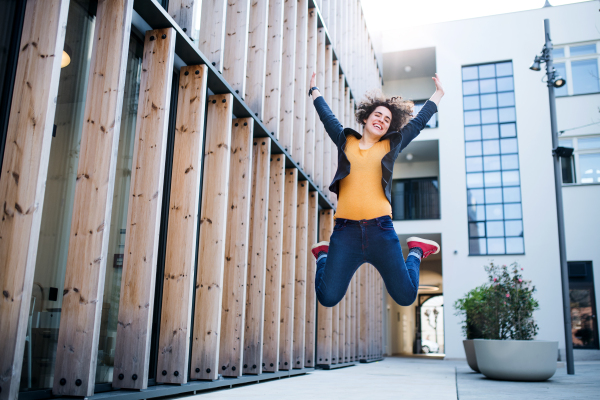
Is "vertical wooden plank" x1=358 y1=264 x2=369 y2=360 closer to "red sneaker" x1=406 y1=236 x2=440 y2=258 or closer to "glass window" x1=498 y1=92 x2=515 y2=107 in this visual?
"glass window" x1=498 y1=92 x2=515 y2=107

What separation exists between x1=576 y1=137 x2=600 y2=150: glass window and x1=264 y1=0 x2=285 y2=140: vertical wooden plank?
1197 centimetres

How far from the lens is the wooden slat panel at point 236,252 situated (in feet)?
15.9

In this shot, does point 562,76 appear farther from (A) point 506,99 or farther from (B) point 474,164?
(B) point 474,164

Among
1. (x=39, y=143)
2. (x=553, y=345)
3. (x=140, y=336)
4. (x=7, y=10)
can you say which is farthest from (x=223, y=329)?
(x=553, y=345)

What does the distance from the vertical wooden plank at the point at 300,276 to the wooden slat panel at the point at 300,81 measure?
58 cm

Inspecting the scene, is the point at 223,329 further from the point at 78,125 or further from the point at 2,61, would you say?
the point at 2,61

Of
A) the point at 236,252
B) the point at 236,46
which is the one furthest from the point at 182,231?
the point at 236,46

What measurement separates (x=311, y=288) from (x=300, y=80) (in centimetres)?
323

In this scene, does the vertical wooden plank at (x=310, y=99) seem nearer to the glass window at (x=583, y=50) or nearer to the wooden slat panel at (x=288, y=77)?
the wooden slat panel at (x=288, y=77)

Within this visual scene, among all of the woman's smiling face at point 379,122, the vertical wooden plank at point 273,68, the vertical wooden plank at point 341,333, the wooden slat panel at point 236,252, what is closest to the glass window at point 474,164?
the vertical wooden plank at point 341,333

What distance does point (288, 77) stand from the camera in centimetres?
712

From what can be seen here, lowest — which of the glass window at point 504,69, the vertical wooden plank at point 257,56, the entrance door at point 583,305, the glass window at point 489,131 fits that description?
the entrance door at point 583,305

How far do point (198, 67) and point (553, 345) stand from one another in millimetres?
5471

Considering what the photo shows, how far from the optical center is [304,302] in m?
7.39
